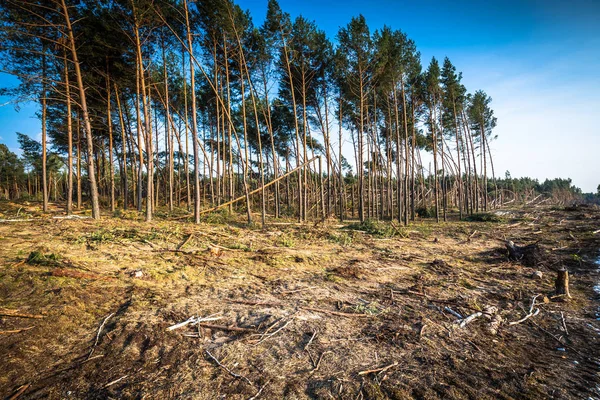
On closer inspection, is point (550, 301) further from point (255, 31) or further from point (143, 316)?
point (255, 31)

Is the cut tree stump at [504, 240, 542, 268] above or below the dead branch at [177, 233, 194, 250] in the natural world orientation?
below

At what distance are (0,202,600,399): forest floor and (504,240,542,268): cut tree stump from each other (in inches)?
20.7

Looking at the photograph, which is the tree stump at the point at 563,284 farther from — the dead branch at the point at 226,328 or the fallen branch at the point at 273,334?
the dead branch at the point at 226,328

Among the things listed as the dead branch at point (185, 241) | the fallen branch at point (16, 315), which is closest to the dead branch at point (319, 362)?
the fallen branch at point (16, 315)

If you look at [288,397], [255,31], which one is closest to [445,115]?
[255,31]

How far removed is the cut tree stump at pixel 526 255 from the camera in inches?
292

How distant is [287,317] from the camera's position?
12.3 ft

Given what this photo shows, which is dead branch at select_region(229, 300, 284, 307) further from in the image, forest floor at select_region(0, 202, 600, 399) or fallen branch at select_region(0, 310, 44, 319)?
fallen branch at select_region(0, 310, 44, 319)

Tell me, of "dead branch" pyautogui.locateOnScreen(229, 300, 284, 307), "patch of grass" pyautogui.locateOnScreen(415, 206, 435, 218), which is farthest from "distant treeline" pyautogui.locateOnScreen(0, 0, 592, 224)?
"dead branch" pyautogui.locateOnScreen(229, 300, 284, 307)

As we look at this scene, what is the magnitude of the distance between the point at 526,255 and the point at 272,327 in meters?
8.91

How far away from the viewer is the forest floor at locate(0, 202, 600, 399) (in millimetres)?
2383

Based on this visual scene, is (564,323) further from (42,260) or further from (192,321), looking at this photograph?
(42,260)

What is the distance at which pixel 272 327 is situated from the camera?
3408mm

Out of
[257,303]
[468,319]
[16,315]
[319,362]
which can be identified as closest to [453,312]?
[468,319]
